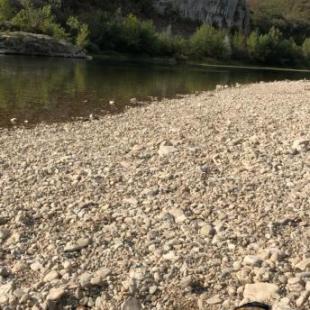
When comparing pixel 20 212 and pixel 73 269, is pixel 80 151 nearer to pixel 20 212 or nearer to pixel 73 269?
pixel 20 212

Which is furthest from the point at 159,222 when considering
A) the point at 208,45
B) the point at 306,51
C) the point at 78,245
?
the point at 306,51

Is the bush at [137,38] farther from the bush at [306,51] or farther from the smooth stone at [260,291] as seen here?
the smooth stone at [260,291]

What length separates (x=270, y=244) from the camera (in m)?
8.91

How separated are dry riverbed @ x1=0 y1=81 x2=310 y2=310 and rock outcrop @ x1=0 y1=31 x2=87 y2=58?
314 feet

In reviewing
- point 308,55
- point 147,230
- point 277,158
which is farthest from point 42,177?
point 308,55

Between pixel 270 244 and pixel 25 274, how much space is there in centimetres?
466

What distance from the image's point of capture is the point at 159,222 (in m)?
9.98

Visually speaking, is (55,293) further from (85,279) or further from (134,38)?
(134,38)

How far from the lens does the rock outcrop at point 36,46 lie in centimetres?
10575

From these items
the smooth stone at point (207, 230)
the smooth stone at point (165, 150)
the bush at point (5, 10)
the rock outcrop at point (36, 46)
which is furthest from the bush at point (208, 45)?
the smooth stone at point (207, 230)

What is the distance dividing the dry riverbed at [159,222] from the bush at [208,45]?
14437cm

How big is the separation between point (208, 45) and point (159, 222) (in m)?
156

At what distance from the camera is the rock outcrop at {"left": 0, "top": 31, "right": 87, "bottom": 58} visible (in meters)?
106

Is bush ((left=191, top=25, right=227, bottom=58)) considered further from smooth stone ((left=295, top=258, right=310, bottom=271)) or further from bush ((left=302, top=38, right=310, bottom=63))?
smooth stone ((left=295, top=258, right=310, bottom=271))
